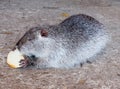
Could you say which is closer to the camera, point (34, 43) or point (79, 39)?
point (34, 43)

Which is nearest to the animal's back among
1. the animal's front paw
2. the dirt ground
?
the dirt ground

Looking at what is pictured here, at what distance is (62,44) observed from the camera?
3646 mm

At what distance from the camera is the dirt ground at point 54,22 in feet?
10.9

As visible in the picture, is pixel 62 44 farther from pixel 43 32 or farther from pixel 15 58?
pixel 15 58

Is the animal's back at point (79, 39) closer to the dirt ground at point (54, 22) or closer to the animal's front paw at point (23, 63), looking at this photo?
the dirt ground at point (54, 22)

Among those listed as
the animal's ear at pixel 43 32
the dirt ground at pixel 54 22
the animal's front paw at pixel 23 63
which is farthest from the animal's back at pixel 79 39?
the animal's front paw at pixel 23 63

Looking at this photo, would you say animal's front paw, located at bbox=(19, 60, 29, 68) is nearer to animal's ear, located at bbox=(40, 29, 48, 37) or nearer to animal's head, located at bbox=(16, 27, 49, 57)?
animal's head, located at bbox=(16, 27, 49, 57)

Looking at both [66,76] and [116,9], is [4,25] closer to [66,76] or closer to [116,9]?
[66,76]

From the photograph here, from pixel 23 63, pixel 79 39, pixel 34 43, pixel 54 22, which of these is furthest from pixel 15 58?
pixel 54 22

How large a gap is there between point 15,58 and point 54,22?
2001mm

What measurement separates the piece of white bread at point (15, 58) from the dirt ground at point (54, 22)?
0.18ft

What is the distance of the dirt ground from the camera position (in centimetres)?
333

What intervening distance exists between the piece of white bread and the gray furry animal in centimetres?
6

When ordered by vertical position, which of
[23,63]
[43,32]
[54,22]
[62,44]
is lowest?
[23,63]
